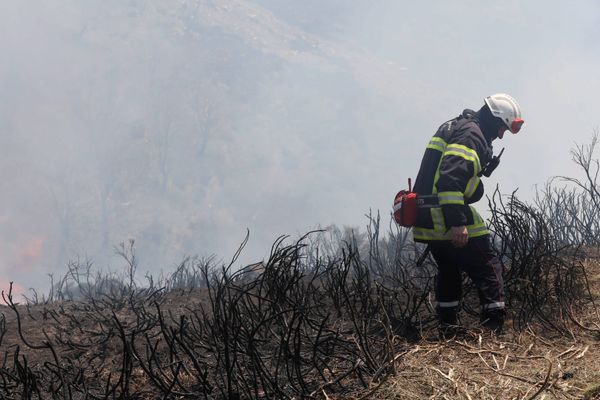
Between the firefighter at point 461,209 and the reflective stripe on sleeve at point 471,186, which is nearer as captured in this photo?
the firefighter at point 461,209

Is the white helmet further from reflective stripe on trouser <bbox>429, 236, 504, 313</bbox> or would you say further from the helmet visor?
reflective stripe on trouser <bbox>429, 236, 504, 313</bbox>

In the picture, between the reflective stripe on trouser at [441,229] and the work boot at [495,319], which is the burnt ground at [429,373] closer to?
the work boot at [495,319]

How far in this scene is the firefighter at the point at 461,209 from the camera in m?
4.07

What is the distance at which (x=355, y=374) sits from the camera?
10.3 ft

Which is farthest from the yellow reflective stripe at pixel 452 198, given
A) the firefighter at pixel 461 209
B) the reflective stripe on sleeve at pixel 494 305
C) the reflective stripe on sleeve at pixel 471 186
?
the reflective stripe on sleeve at pixel 494 305

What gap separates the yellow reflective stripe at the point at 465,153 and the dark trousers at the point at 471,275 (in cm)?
50

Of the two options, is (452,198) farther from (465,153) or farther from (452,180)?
(465,153)

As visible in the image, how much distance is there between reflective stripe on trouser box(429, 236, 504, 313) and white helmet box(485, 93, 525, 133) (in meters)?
0.84

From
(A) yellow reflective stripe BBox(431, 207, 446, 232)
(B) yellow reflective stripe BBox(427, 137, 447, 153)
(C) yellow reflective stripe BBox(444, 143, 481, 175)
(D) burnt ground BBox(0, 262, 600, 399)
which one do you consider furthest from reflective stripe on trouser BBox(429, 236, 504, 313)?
(B) yellow reflective stripe BBox(427, 137, 447, 153)

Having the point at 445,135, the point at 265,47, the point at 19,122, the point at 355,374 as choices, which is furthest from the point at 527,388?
the point at 265,47

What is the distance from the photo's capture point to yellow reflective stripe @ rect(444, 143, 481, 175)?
410 cm

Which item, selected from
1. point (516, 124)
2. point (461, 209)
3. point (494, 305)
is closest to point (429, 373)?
point (494, 305)

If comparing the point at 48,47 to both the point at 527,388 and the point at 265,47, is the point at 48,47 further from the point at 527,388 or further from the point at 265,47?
the point at 527,388

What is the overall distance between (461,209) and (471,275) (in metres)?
0.50
